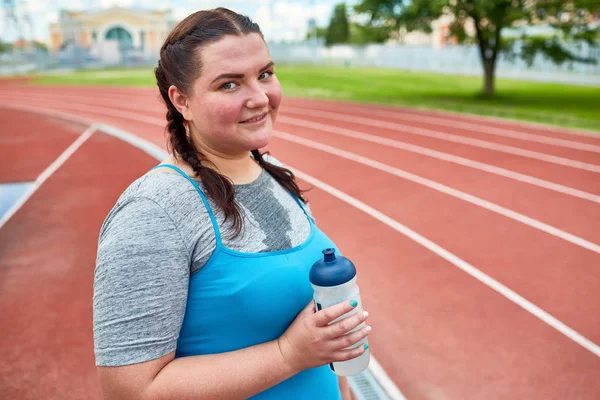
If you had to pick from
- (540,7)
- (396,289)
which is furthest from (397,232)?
(540,7)

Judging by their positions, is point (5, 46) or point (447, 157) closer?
point (447, 157)

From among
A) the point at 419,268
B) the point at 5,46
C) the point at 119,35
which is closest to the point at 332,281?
the point at 419,268

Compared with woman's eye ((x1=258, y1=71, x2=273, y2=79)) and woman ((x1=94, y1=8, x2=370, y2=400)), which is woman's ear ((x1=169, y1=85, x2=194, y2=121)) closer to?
woman ((x1=94, y1=8, x2=370, y2=400))

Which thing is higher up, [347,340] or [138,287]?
[138,287]

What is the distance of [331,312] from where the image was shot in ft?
4.23

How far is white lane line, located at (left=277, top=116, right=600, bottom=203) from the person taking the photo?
288 inches

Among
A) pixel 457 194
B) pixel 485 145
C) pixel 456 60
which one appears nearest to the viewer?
pixel 457 194

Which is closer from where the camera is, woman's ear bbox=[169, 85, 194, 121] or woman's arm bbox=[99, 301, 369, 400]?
woman's arm bbox=[99, 301, 369, 400]

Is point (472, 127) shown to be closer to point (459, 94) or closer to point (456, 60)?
point (459, 94)

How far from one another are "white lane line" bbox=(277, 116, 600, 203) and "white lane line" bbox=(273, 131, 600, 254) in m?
1.13

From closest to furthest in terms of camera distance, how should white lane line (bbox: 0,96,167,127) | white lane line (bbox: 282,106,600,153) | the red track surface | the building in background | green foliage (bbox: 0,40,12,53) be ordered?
the red track surface, white lane line (bbox: 282,106,600,153), white lane line (bbox: 0,96,167,127), the building in background, green foliage (bbox: 0,40,12,53)

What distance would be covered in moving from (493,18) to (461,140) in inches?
329

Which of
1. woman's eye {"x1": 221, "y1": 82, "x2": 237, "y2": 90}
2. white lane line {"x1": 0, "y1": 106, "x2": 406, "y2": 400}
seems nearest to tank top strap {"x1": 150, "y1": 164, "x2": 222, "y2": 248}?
woman's eye {"x1": 221, "y1": 82, "x2": 237, "y2": 90}

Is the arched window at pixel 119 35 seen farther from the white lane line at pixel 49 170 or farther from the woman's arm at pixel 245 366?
the woman's arm at pixel 245 366
